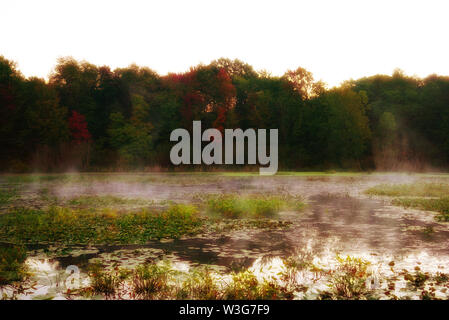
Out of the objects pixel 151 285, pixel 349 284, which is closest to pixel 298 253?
pixel 349 284

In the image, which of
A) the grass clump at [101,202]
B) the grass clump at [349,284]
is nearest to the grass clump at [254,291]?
the grass clump at [349,284]

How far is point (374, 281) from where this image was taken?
698cm

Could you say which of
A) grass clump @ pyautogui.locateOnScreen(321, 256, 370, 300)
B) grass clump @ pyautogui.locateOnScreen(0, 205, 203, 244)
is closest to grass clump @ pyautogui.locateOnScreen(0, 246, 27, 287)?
grass clump @ pyautogui.locateOnScreen(0, 205, 203, 244)

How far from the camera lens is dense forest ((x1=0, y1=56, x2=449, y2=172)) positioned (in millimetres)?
46719

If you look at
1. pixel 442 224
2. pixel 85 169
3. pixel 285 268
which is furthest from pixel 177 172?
pixel 285 268

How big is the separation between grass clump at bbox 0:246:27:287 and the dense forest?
1399 inches

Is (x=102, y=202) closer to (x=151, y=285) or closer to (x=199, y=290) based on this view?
(x=151, y=285)

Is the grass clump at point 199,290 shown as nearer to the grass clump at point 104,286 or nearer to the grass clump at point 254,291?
the grass clump at point 254,291

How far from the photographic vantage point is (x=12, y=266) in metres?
7.71

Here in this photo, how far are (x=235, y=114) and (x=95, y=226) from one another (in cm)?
4045

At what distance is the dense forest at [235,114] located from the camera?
4672 centimetres

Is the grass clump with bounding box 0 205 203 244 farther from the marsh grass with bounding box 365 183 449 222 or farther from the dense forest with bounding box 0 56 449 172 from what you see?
the dense forest with bounding box 0 56 449 172

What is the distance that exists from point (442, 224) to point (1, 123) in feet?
134
